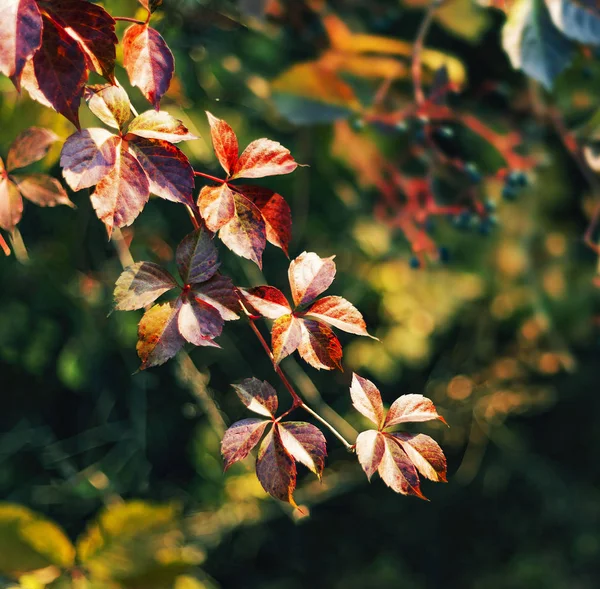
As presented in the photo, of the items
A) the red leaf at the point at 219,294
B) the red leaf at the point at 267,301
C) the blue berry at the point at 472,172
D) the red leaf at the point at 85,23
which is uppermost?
the red leaf at the point at 85,23

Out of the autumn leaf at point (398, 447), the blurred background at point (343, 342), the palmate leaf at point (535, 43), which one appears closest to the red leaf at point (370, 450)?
the autumn leaf at point (398, 447)

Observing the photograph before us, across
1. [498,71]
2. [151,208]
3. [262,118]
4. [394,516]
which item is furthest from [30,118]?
[394,516]

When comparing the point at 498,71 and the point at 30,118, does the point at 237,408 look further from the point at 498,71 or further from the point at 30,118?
the point at 498,71

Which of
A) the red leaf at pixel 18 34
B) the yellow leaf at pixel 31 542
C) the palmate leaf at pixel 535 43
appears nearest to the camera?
the red leaf at pixel 18 34

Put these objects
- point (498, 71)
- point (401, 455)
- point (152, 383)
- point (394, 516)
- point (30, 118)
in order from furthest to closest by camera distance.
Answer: point (394, 516) → point (498, 71) → point (152, 383) → point (30, 118) → point (401, 455)

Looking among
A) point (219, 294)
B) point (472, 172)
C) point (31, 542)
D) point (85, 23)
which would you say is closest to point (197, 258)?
point (219, 294)

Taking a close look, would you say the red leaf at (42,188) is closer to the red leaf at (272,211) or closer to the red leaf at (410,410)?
the red leaf at (272,211)
